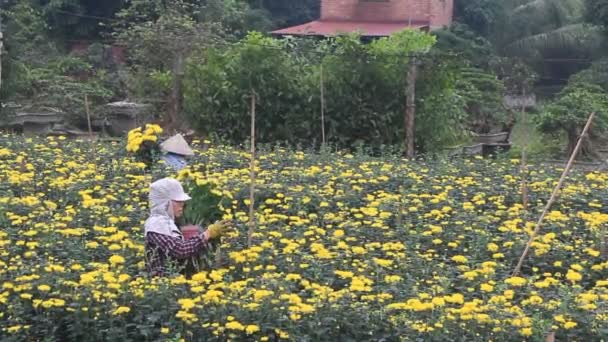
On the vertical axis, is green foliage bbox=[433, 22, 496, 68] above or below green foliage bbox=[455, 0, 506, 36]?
below

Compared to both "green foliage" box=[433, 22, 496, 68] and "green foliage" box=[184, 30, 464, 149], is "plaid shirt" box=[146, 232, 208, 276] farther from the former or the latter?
"green foliage" box=[433, 22, 496, 68]

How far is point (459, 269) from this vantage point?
211 inches

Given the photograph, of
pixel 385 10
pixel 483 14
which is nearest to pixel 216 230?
pixel 385 10

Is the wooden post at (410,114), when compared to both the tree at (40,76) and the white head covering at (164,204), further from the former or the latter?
the tree at (40,76)

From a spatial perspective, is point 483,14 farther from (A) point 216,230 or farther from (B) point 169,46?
(A) point 216,230

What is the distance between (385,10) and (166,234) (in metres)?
24.3

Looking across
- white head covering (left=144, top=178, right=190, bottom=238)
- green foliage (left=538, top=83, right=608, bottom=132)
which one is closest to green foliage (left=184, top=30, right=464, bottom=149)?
green foliage (left=538, top=83, right=608, bottom=132)

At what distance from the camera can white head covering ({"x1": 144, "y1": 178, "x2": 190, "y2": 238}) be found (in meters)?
5.21

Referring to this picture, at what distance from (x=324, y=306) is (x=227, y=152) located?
18.6 ft

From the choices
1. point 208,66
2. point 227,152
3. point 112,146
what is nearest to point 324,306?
point 227,152

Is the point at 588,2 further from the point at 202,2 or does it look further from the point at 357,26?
the point at 202,2

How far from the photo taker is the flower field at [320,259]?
4293 mm

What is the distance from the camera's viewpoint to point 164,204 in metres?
5.25

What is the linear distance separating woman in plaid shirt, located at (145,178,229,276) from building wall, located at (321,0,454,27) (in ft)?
77.2
